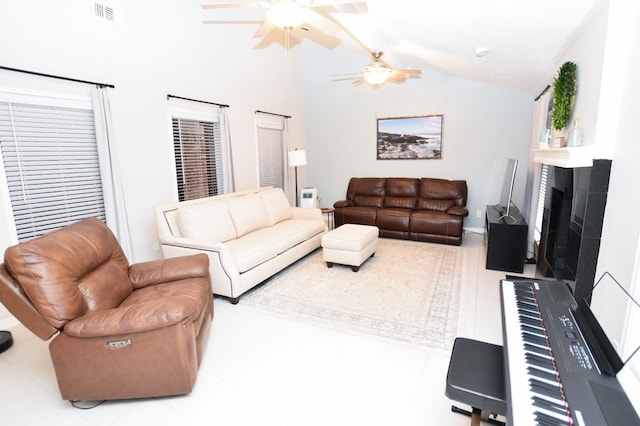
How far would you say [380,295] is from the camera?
129 inches

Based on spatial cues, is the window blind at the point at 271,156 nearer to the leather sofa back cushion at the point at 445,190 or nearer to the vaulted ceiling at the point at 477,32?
the vaulted ceiling at the point at 477,32

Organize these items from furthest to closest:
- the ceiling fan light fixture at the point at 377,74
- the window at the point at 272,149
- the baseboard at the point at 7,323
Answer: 1. the window at the point at 272,149
2. the ceiling fan light fixture at the point at 377,74
3. the baseboard at the point at 7,323

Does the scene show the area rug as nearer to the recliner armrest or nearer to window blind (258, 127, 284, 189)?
the recliner armrest

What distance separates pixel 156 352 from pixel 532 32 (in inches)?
137

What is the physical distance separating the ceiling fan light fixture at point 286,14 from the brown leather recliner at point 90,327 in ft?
6.39

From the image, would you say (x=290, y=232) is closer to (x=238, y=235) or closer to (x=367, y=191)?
(x=238, y=235)

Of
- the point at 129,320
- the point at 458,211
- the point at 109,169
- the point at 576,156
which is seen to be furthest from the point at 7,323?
the point at 458,211

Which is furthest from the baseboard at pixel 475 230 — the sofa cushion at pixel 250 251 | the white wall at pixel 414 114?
the sofa cushion at pixel 250 251

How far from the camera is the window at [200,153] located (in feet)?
13.7

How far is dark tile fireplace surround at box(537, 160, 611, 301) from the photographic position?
2.14 meters

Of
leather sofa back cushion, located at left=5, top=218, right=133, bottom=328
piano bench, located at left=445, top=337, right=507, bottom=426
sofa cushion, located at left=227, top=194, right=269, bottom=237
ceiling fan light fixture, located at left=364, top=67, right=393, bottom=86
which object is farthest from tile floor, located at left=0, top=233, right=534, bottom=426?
ceiling fan light fixture, located at left=364, top=67, right=393, bottom=86

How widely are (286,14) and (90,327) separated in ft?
7.32

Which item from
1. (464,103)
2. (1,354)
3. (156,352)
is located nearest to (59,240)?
(156,352)

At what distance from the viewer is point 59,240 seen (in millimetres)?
1963
